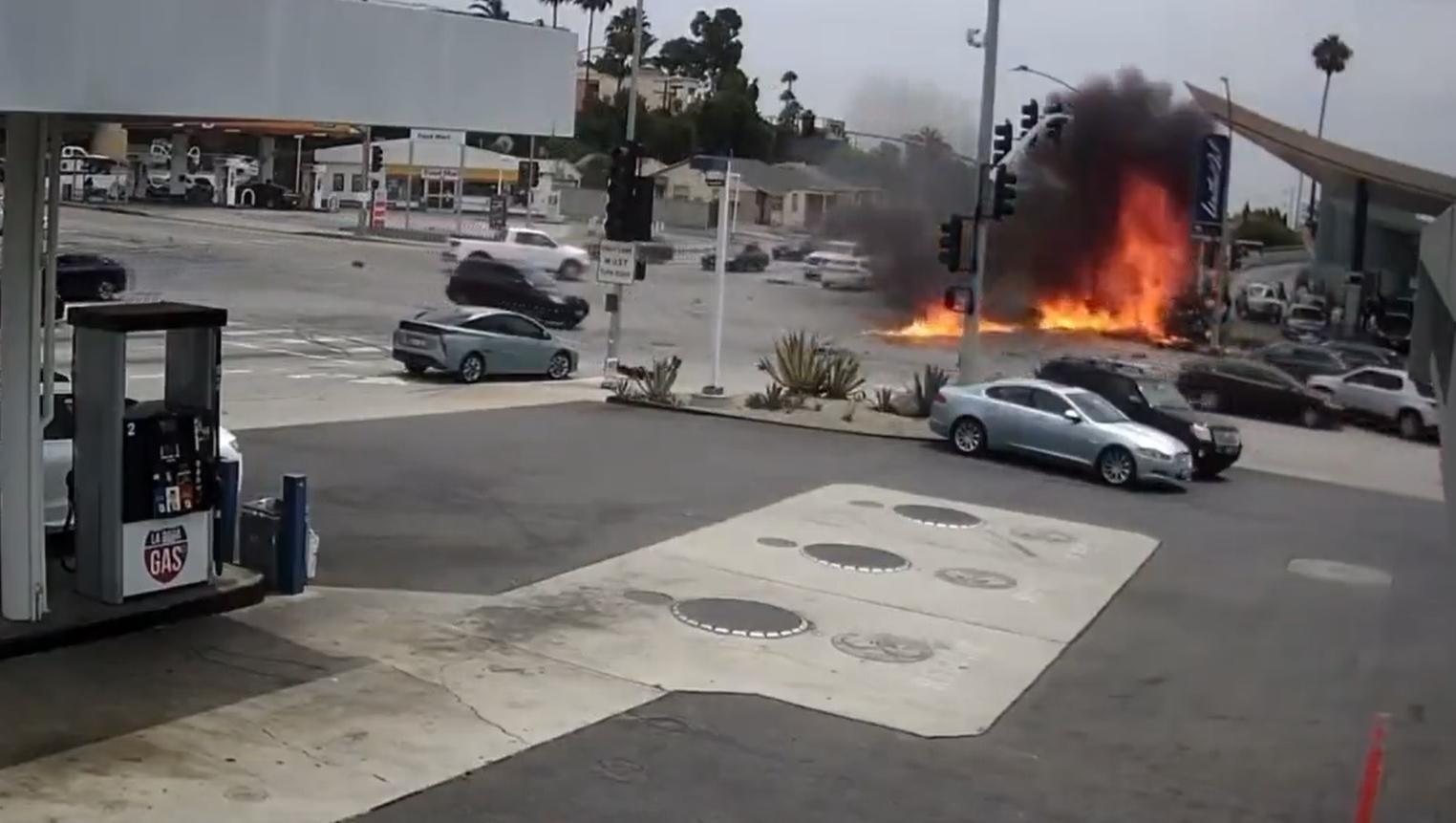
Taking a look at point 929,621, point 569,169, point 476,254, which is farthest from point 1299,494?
point 569,169

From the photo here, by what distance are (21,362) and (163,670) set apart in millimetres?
2170

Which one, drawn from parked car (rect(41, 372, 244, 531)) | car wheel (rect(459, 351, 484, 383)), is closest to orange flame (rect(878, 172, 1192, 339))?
car wheel (rect(459, 351, 484, 383))

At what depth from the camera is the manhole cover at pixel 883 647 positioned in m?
11.5

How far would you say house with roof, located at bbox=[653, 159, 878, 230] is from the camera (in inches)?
2279

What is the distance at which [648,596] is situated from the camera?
1269 cm

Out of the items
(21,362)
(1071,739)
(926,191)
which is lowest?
(1071,739)

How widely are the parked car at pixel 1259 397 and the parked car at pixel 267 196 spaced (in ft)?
144

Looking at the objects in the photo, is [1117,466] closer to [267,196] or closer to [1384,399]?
[1384,399]

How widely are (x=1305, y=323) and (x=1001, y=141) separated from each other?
2964 centimetres

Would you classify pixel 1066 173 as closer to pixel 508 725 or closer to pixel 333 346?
pixel 333 346

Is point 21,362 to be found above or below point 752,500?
above

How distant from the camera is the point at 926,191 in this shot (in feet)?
170

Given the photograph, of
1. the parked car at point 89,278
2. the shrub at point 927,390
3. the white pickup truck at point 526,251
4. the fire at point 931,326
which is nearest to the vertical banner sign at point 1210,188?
the fire at point 931,326

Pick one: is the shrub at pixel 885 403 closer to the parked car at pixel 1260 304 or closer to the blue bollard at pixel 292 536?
the blue bollard at pixel 292 536
